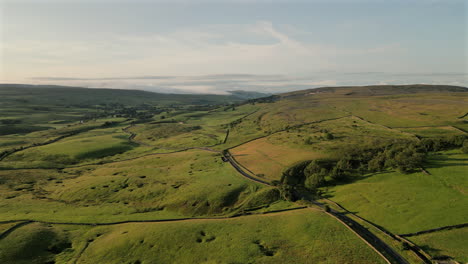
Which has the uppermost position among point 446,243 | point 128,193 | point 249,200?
point 446,243

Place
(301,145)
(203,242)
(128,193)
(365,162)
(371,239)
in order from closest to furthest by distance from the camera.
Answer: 1. (371,239)
2. (203,242)
3. (128,193)
4. (365,162)
5. (301,145)

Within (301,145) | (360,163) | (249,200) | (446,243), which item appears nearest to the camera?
(446,243)

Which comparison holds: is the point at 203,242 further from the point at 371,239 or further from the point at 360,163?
the point at 360,163

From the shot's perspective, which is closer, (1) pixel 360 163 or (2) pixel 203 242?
(2) pixel 203 242

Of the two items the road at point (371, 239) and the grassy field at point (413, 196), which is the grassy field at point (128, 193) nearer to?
the road at point (371, 239)

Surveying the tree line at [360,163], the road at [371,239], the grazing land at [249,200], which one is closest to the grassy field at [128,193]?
the grazing land at [249,200]

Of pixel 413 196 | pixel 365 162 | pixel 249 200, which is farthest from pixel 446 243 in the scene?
pixel 365 162

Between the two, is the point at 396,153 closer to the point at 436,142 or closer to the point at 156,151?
the point at 436,142
